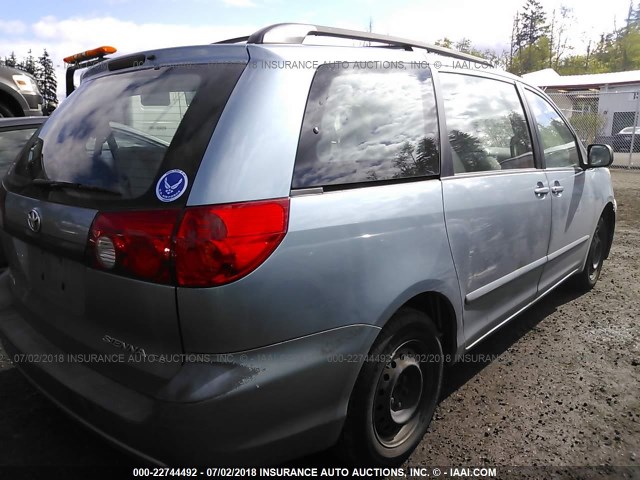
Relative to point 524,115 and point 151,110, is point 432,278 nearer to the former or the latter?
point 151,110

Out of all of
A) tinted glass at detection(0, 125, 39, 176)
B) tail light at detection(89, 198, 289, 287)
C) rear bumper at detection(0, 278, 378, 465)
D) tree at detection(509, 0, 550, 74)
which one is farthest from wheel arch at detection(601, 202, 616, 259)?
tree at detection(509, 0, 550, 74)

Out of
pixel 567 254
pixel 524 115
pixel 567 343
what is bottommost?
pixel 567 343

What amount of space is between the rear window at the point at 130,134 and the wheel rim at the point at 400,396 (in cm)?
118

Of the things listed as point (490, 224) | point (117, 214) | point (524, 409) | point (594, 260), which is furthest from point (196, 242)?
point (594, 260)

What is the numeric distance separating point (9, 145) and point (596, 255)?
17.2 feet

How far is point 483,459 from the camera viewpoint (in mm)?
2330

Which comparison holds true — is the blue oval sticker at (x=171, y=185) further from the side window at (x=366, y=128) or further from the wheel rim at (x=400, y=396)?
the wheel rim at (x=400, y=396)

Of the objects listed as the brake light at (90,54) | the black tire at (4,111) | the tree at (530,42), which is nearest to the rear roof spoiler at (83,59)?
the brake light at (90,54)

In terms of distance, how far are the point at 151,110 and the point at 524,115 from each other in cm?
244

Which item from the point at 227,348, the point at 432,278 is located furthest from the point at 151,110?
the point at 432,278

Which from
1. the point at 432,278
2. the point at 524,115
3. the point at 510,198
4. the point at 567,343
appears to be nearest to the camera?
the point at 432,278

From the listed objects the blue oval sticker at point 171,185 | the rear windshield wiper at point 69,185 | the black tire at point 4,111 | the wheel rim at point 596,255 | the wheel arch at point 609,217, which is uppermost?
the black tire at point 4,111

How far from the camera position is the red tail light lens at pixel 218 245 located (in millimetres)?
1520

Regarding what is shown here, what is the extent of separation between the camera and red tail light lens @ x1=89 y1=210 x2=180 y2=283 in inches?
60.7
